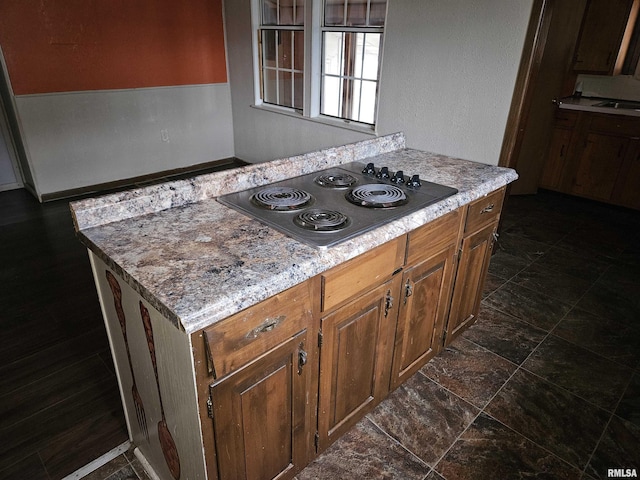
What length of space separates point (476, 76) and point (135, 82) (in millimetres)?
3292

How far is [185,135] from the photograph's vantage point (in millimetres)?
4879

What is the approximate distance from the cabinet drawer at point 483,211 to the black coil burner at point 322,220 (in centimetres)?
69

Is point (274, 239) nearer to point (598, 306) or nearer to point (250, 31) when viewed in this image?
point (598, 306)

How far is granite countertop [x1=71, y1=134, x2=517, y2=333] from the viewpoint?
1011 millimetres

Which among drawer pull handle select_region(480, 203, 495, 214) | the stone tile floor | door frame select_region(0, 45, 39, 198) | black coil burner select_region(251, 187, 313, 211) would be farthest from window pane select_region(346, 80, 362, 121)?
door frame select_region(0, 45, 39, 198)

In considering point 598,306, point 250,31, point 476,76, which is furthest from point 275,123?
point 598,306

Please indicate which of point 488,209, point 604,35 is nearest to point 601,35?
point 604,35

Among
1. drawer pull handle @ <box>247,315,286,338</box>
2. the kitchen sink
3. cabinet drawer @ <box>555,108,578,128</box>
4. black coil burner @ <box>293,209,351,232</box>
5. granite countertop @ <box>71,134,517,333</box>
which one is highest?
the kitchen sink

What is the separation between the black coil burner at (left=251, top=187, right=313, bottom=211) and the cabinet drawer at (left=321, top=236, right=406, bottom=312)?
1.03 feet

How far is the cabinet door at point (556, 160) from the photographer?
4133mm

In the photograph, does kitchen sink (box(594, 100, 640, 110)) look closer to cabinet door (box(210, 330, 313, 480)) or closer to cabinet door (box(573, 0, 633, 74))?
cabinet door (box(573, 0, 633, 74))

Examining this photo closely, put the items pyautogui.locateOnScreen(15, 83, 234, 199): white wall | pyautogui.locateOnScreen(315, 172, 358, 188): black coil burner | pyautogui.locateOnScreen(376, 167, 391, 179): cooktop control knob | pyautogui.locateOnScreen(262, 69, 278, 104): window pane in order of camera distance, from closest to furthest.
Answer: pyautogui.locateOnScreen(315, 172, 358, 188): black coil burner, pyautogui.locateOnScreen(376, 167, 391, 179): cooktop control knob, pyautogui.locateOnScreen(15, 83, 234, 199): white wall, pyautogui.locateOnScreen(262, 69, 278, 104): window pane

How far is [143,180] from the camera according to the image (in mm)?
4621

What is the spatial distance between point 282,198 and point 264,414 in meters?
0.74
